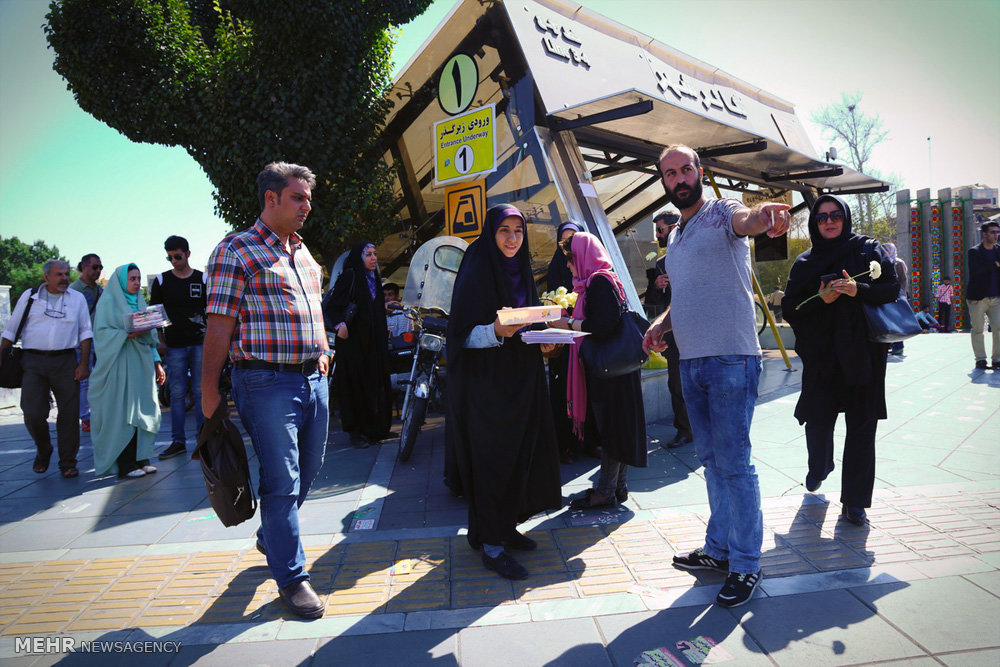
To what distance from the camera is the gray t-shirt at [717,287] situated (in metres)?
2.75

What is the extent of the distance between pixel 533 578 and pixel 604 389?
1331mm

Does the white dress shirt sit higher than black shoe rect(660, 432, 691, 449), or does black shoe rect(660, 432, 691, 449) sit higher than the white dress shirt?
the white dress shirt

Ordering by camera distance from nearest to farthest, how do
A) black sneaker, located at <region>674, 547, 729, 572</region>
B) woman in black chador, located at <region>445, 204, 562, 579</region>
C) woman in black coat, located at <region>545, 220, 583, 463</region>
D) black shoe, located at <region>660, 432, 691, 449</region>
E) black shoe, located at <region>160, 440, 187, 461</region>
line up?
black sneaker, located at <region>674, 547, 729, 572</region> < woman in black chador, located at <region>445, 204, 562, 579</region> < woman in black coat, located at <region>545, 220, 583, 463</region> < black shoe, located at <region>660, 432, 691, 449</region> < black shoe, located at <region>160, 440, 187, 461</region>

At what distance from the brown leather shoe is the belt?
102cm

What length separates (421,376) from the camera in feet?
18.4

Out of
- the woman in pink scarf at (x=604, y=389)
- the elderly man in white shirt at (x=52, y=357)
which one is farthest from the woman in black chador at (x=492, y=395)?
the elderly man in white shirt at (x=52, y=357)

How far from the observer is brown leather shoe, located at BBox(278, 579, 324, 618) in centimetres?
276

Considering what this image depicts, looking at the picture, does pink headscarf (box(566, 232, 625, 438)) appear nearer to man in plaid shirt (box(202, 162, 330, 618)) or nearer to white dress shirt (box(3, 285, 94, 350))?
man in plaid shirt (box(202, 162, 330, 618))

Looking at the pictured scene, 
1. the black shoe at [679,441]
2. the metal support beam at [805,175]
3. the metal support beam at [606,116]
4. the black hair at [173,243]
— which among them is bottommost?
the black shoe at [679,441]

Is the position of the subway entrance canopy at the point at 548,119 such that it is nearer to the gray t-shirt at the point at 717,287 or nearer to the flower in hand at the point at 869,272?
the flower in hand at the point at 869,272

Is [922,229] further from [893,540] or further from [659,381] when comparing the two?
[893,540]

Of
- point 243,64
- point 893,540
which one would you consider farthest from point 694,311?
point 243,64

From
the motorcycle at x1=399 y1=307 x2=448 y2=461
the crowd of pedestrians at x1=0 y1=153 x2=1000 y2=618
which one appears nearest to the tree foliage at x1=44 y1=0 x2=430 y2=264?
the motorcycle at x1=399 y1=307 x2=448 y2=461

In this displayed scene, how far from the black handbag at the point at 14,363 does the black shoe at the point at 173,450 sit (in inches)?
54.3
